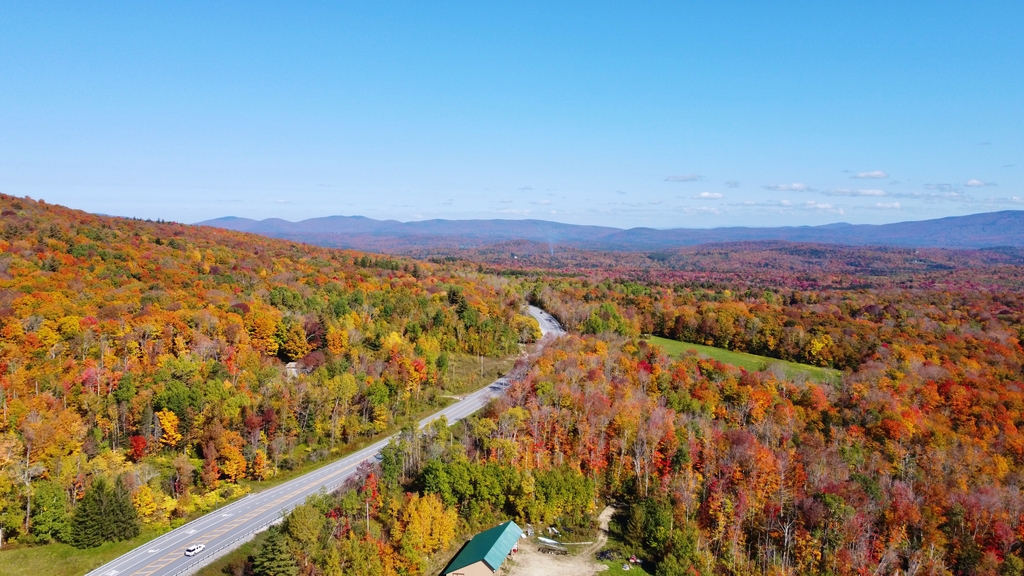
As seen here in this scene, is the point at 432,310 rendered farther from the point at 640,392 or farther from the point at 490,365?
the point at 640,392

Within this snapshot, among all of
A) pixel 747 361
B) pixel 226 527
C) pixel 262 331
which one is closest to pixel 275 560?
pixel 226 527

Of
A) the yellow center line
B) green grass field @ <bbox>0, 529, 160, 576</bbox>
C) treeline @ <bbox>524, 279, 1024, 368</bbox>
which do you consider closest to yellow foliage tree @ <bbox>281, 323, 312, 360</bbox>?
the yellow center line

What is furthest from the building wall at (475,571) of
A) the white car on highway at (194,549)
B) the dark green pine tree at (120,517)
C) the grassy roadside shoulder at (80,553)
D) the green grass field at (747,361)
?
the green grass field at (747,361)

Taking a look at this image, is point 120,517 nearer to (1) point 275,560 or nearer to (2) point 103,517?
(2) point 103,517

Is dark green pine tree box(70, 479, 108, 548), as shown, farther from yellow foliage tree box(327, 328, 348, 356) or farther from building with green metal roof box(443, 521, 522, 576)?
yellow foliage tree box(327, 328, 348, 356)

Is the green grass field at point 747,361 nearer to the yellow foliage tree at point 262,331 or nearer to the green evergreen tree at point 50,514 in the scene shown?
the yellow foliage tree at point 262,331

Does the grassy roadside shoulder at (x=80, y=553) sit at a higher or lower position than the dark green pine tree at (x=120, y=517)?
lower

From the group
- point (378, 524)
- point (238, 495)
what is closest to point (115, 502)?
point (238, 495)
